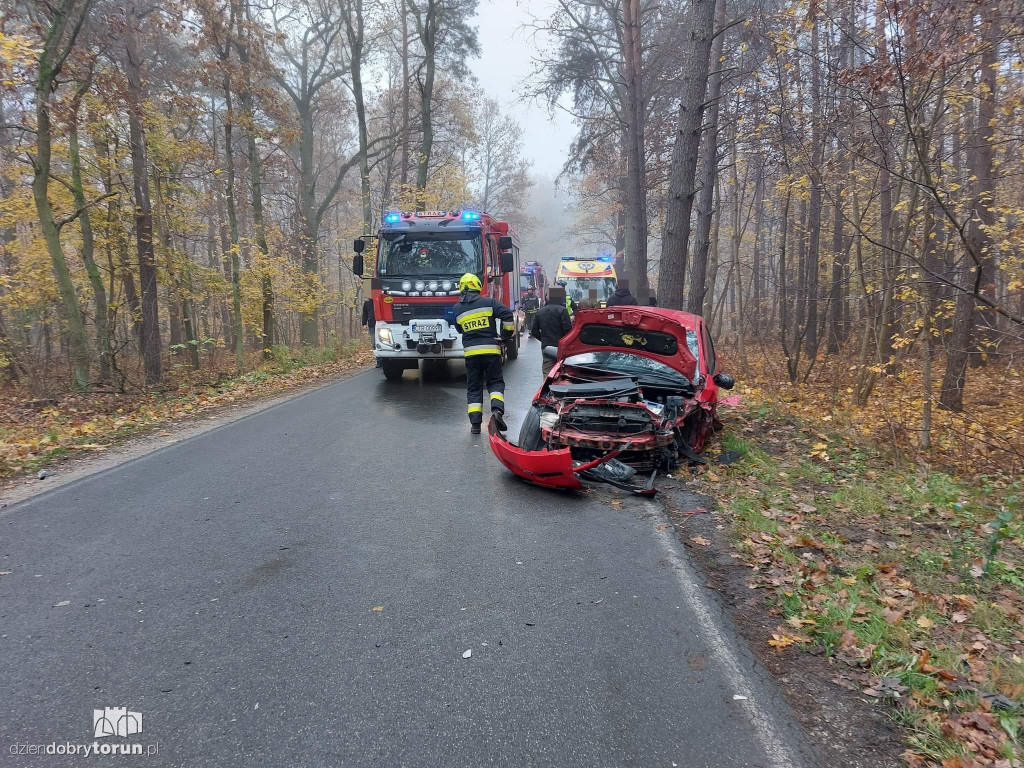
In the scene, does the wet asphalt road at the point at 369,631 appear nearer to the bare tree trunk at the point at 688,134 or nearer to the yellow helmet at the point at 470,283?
the yellow helmet at the point at 470,283

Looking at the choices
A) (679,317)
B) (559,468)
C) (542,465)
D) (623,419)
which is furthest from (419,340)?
(559,468)

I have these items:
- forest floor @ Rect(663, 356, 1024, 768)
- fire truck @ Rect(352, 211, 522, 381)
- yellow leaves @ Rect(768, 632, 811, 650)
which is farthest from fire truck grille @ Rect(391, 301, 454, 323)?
yellow leaves @ Rect(768, 632, 811, 650)

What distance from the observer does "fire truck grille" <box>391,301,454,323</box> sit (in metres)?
11.7

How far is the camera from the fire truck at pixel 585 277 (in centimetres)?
2498

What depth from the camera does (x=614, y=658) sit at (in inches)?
125

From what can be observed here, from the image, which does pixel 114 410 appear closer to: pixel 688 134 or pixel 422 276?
Answer: pixel 422 276

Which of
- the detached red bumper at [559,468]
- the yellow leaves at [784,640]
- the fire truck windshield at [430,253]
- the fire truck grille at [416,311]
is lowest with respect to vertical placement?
the yellow leaves at [784,640]

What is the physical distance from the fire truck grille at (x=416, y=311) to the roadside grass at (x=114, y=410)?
315cm

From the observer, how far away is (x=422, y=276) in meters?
11.9

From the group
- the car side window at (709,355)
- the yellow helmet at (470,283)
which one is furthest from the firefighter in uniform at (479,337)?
the car side window at (709,355)

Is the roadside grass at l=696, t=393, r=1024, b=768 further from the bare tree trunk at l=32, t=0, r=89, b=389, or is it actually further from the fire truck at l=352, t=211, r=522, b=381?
the bare tree trunk at l=32, t=0, r=89, b=389

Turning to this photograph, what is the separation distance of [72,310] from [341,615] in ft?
35.3

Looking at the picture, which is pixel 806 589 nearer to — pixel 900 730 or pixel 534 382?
pixel 900 730

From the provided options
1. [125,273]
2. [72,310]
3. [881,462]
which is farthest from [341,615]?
[125,273]
